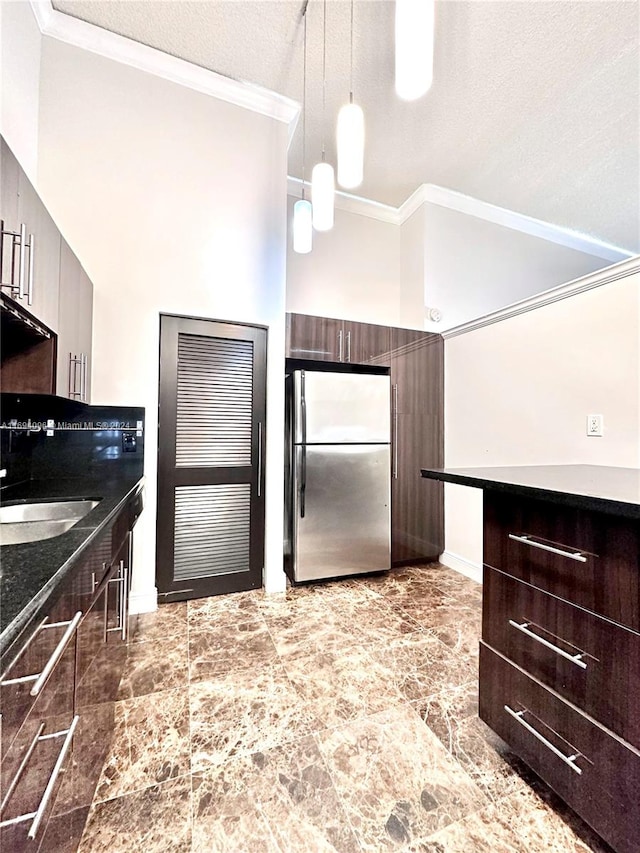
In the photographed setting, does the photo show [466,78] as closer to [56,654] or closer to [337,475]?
[337,475]

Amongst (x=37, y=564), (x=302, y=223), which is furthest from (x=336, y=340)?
(x=37, y=564)

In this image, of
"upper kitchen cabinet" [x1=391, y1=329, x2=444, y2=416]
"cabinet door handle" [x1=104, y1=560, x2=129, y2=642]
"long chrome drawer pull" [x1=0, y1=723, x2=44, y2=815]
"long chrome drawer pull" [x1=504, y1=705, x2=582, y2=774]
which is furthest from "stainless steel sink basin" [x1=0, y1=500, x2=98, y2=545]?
"upper kitchen cabinet" [x1=391, y1=329, x2=444, y2=416]

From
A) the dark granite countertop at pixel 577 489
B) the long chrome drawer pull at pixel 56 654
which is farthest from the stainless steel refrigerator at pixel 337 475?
the long chrome drawer pull at pixel 56 654

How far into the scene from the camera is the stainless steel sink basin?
1.36 m

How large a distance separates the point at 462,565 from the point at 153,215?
3.46 m

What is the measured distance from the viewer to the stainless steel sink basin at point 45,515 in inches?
53.6

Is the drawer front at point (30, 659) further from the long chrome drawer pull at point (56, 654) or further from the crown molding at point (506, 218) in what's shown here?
→ the crown molding at point (506, 218)

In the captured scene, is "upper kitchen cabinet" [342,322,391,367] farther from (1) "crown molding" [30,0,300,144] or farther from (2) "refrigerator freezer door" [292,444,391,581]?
(1) "crown molding" [30,0,300,144]

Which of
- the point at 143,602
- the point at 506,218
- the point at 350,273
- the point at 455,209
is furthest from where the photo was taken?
the point at 506,218

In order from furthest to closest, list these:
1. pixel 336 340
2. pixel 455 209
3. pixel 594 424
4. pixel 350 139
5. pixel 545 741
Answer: pixel 455 209 < pixel 336 340 < pixel 594 424 < pixel 350 139 < pixel 545 741

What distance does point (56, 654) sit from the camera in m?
0.75

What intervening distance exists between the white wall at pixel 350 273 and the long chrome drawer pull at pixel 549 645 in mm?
2869

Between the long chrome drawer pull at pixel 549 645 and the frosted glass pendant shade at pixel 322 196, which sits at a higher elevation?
the frosted glass pendant shade at pixel 322 196

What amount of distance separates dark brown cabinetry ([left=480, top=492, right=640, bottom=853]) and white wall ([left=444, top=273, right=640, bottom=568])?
123 centimetres
